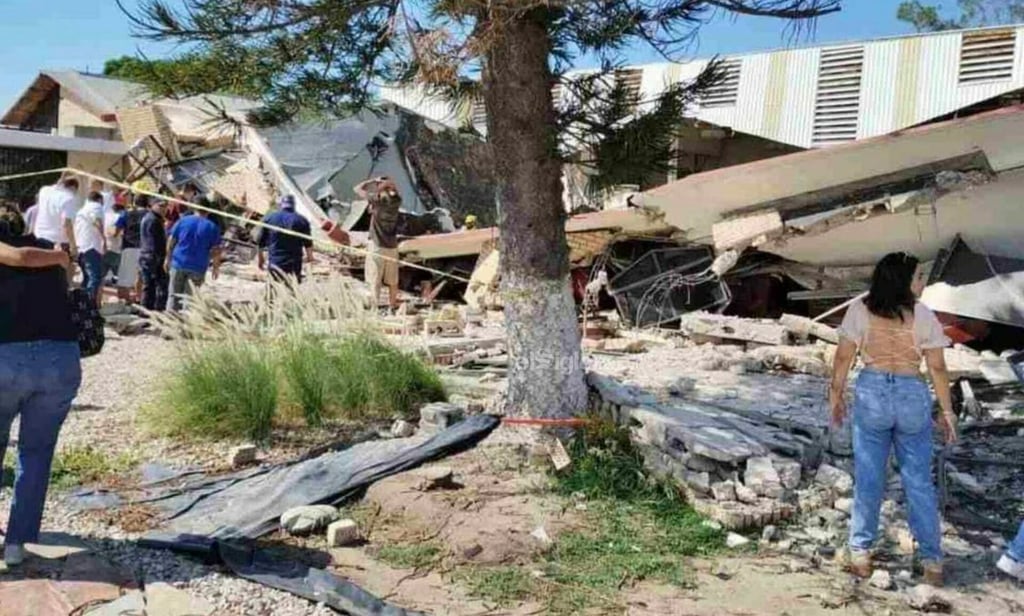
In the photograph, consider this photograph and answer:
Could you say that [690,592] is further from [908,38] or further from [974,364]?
[908,38]

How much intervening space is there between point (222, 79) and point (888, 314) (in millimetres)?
4238

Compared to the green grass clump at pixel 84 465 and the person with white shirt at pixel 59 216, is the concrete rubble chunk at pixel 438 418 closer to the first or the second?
the green grass clump at pixel 84 465

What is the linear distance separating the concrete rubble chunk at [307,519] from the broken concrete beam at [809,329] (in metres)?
7.13

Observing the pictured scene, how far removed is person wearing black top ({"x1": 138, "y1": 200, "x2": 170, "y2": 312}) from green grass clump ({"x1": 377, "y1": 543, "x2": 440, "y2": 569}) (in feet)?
28.0

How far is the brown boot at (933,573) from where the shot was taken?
15.5 feet

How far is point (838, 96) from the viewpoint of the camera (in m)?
16.2

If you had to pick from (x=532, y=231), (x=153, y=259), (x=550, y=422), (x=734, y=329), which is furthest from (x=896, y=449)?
(x=153, y=259)

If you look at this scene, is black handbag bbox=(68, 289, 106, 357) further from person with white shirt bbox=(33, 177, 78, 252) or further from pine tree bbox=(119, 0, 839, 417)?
person with white shirt bbox=(33, 177, 78, 252)

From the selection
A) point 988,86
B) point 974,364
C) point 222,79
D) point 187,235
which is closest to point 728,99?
point 988,86

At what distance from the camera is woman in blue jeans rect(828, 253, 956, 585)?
15.5ft

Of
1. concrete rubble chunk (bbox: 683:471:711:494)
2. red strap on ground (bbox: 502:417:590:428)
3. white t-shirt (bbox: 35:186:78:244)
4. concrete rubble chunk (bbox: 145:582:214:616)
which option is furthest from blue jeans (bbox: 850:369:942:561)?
white t-shirt (bbox: 35:186:78:244)

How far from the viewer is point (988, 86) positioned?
14414 mm

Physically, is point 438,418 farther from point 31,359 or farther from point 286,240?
point 286,240

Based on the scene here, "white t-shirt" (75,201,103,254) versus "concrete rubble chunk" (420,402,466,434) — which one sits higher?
"white t-shirt" (75,201,103,254)
